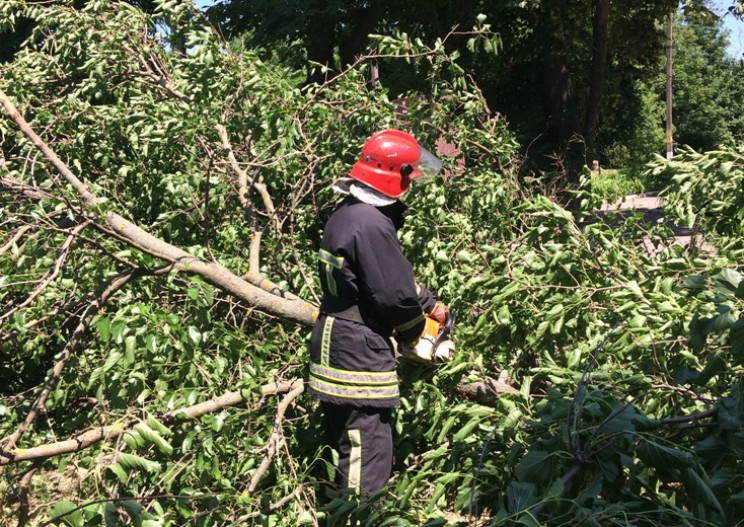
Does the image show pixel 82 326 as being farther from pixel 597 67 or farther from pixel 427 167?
pixel 597 67

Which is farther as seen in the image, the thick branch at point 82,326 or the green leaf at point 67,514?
the thick branch at point 82,326

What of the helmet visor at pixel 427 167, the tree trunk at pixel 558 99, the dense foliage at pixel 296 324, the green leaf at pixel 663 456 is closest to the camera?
the green leaf at pixel 663 456

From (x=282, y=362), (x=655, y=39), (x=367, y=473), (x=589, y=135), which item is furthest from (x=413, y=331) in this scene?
(x=655, y=39)

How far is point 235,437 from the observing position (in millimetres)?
3010

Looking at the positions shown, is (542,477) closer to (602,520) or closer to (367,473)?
(602,520)

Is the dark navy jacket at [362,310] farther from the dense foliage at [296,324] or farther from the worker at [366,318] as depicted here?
the dense foliage at [296,324]

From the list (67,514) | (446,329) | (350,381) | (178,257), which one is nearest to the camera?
(67,514)

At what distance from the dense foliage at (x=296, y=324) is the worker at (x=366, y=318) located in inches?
6.0

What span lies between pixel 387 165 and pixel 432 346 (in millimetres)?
807

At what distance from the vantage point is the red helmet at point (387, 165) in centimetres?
300

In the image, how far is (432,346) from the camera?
2898 millimetres

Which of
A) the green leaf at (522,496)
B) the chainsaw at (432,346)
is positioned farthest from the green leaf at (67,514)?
the chainsaw at (432,346)

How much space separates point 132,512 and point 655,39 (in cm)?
1185

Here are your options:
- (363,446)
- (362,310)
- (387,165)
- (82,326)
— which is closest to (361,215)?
(387,165)
